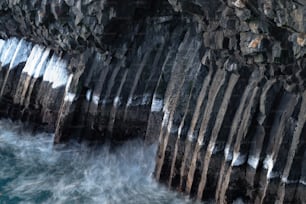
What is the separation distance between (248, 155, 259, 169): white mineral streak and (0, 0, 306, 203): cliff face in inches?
1.1

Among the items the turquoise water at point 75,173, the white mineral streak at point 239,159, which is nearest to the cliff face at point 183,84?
the white mineral streak at point 239,159

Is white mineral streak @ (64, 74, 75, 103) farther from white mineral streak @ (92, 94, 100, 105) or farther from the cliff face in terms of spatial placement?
white mineral streak @ (92, 94, 100, 105)

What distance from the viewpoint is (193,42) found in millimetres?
14789

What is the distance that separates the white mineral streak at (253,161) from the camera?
488 inches

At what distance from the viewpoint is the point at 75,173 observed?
Answer: 598 inches

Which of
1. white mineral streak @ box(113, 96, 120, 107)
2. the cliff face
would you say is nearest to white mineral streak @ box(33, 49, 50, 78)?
the cliff face

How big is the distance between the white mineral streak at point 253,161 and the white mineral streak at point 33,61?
8592mm

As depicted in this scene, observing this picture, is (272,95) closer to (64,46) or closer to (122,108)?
(122,108)

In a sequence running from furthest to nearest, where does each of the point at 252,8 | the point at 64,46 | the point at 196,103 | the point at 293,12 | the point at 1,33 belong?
the point at 1,33, the point at 64,46, the point at 196,103, the point at 252,8, the point at 293,12

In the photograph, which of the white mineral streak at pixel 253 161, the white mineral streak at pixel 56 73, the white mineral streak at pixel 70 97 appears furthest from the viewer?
the white mineral streak at pixel 56 73

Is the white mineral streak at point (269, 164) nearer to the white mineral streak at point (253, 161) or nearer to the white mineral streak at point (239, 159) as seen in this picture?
the white mineral streak at point (253, 161)

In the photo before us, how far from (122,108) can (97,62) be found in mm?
1639

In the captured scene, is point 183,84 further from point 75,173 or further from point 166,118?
point 75,173

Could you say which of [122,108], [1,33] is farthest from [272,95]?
[1,33]
